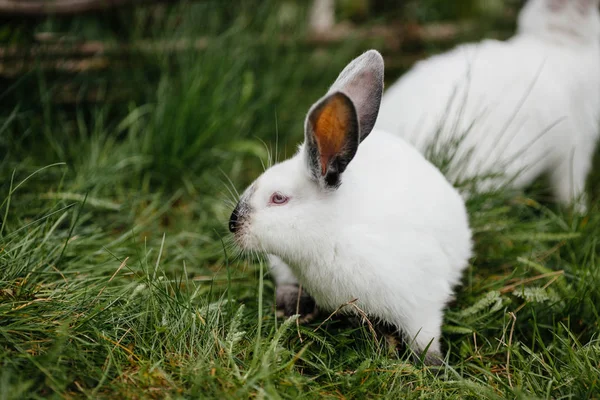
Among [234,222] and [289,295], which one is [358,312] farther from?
[234,222]

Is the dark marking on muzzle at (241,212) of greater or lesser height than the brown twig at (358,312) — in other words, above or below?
above

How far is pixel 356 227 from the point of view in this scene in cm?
225

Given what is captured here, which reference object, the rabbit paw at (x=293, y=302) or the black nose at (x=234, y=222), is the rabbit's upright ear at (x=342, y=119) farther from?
the rabbit paw at (x=293, y=302)

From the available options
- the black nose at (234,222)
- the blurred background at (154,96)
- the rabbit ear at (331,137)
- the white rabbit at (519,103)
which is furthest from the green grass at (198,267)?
the rabbit ear at (331,137)

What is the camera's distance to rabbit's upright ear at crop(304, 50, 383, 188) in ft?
6.70

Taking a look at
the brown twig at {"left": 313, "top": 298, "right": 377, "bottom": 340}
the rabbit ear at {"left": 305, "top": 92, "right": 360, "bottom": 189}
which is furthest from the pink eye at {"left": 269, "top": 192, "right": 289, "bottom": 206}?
the brown twig at {"left": 313, "top": 298, "right": 377, "bottom": 340}

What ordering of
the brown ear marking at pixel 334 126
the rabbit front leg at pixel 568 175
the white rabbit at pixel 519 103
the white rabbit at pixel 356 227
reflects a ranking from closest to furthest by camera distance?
1. the brown ear marking at pixel 334 126
2. the white rabbit at pixel 356 227
3. the white rabbit at pixel 519 103
4. the rabbit front leg at pixel 568 175

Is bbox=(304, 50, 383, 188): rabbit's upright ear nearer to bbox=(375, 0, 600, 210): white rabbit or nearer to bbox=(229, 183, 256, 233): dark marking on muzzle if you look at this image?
bbox=(229, 183, 256, 233): dark marking on muzzle

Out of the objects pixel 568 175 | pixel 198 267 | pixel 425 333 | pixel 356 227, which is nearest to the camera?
pixel 356 227

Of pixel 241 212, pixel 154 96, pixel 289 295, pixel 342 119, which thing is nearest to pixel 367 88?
pixel 342 119

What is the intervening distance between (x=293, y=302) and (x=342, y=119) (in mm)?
1011

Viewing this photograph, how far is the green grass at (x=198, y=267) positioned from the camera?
79.8 inches

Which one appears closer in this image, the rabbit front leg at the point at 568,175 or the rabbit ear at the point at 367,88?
the rabbit ear at the point at 367,88

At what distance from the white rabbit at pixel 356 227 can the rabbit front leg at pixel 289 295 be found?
0.77 feet
